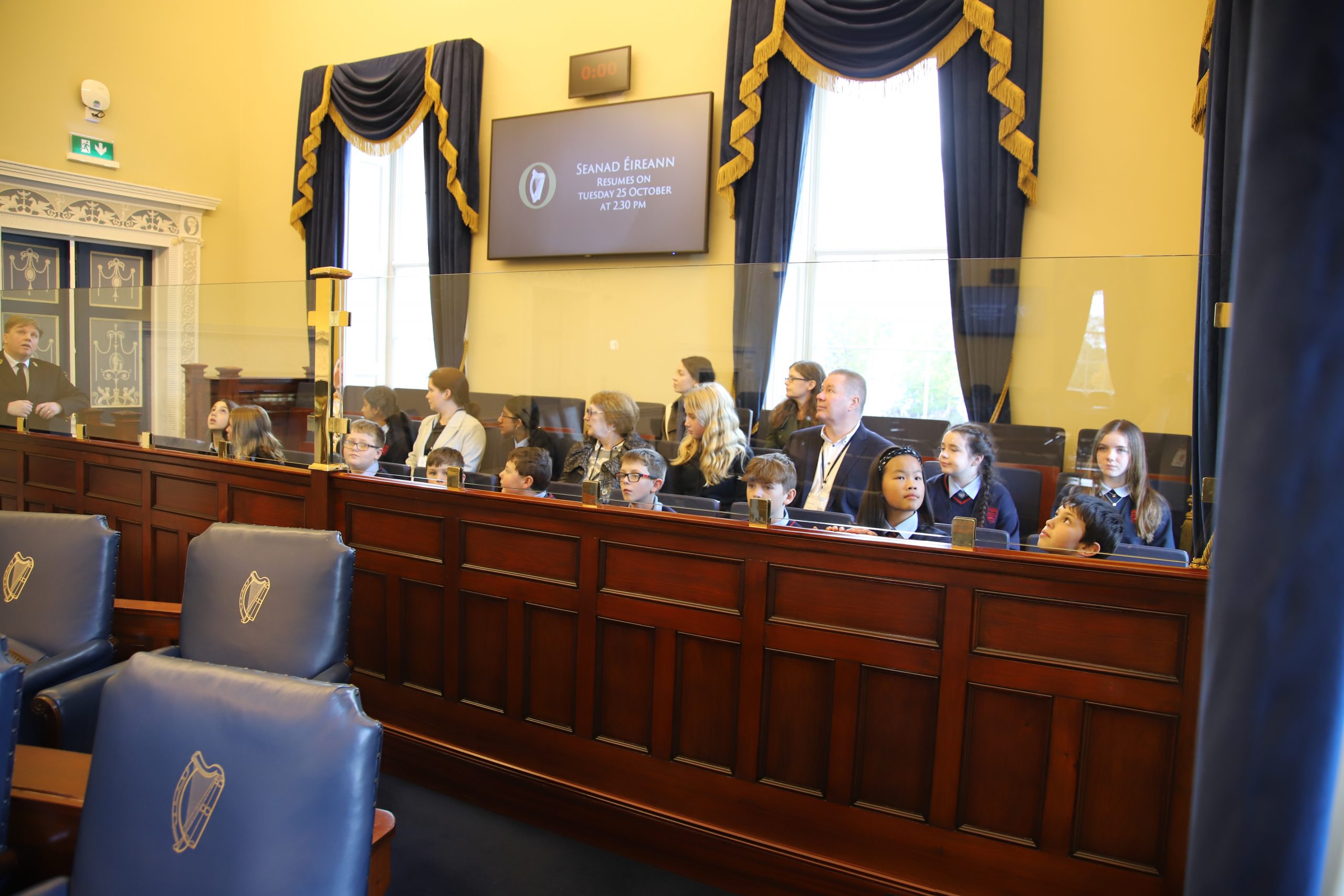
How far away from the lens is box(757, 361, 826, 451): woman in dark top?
232 centimetres

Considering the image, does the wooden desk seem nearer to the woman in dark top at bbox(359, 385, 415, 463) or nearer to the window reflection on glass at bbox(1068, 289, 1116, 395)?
the woman in dark top at bbox(359, 385, 415, 463)

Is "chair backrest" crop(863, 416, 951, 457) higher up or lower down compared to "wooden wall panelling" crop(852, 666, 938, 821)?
higher up

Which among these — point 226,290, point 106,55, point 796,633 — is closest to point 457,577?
point 796,633

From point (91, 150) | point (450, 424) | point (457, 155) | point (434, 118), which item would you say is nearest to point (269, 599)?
point (450, 424)

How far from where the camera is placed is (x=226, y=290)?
352 centimetres

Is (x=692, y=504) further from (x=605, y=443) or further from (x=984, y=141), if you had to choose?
(x=984, y=141)

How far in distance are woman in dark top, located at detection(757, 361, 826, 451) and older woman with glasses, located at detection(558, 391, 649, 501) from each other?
0.41 metres

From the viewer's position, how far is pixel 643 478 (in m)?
2.53

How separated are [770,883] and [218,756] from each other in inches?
61.0

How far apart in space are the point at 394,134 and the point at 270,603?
17.3 ft

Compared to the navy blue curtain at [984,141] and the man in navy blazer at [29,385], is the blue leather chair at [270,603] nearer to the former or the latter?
the man in navy blazer at [29,385]

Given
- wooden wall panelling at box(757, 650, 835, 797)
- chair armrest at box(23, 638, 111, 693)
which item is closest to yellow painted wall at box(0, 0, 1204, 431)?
wooden wall panelling at box(757, 650, 835, 797)

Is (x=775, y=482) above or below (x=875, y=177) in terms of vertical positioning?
below

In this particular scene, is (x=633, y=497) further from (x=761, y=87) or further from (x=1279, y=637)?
(x=761, y=87)
